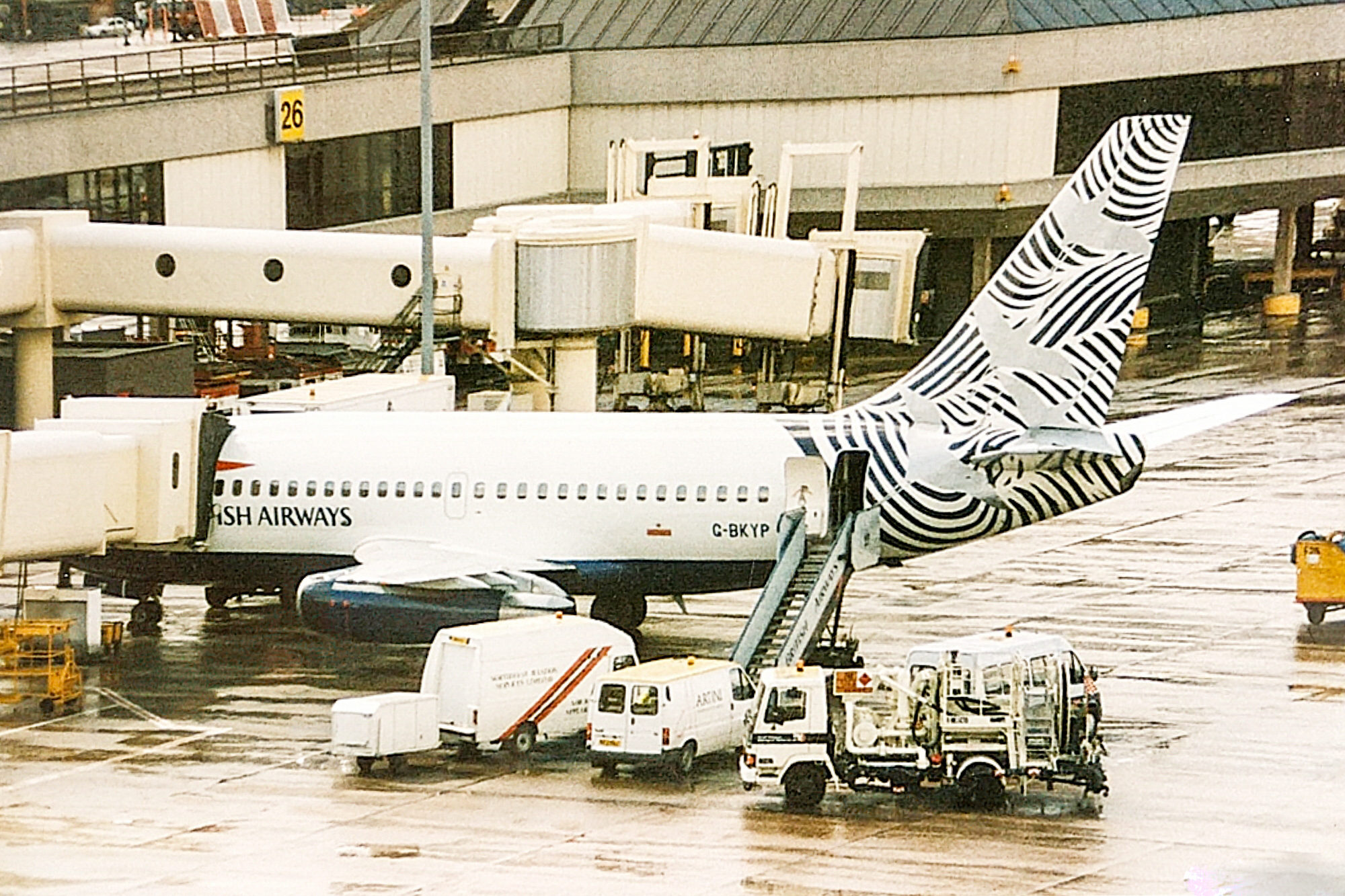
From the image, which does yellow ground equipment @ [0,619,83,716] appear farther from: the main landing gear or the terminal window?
the terminal window

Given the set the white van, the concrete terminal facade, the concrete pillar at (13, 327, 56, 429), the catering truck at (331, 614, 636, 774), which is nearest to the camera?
the catering truck at (331, 614, 636, 774)

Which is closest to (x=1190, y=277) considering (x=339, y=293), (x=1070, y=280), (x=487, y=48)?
(x=487, y=48)

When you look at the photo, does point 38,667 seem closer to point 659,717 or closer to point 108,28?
point 659,717

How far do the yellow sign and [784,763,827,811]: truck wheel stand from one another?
1612 inches

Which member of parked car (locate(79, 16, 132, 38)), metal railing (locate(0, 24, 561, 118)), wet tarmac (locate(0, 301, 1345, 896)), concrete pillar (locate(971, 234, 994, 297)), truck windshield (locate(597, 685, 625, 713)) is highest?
parked car (locate(79, 16, 132, 38))

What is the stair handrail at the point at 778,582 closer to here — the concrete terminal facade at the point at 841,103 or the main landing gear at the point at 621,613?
the main landing gear at the point at 621,613

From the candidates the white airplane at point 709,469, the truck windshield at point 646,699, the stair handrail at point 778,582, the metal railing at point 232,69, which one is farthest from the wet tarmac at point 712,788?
the metal railing at point 232,69

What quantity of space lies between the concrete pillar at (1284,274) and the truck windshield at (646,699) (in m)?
69.2

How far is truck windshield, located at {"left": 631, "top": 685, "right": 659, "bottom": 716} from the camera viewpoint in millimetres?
38062

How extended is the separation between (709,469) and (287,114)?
32.0 metres

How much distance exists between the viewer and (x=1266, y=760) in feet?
126

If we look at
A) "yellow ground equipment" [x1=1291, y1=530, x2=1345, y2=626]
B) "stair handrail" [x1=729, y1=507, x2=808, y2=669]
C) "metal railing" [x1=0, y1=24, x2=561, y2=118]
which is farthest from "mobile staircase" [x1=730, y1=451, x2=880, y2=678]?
"metal railing" [x1=0, y1=24, x2=561, y2=118]

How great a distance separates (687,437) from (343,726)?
9813mm

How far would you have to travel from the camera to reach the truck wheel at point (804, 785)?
3662cm
